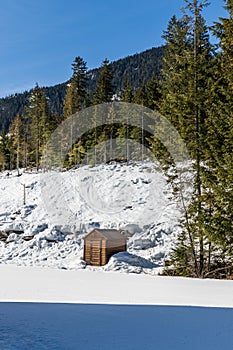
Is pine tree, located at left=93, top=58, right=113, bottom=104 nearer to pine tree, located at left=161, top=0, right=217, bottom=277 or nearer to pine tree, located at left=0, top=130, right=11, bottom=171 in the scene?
pine tree, located at left=0, top=130, right=11, bottom=171

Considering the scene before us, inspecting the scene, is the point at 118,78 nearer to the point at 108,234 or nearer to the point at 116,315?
the point at 108,234

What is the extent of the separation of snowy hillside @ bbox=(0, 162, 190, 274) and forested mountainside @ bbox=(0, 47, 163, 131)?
86408 millimetres

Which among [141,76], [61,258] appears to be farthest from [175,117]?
[141,76]

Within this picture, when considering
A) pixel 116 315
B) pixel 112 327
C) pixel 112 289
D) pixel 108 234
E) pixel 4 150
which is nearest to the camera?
pixel 112 327

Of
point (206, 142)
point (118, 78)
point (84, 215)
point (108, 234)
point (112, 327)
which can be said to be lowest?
point (112, 327)

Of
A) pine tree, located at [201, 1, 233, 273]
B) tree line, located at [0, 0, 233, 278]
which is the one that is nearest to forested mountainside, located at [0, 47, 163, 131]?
tree line, located at [0, 0, 233, 278]

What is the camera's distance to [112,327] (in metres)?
4.84

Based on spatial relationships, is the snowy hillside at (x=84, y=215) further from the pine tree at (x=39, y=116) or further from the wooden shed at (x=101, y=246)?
the pine tree at (x=39, y=116)

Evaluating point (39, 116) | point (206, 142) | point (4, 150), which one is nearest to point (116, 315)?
point (206, 142)

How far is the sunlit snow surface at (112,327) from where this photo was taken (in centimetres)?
425

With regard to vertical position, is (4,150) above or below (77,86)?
below

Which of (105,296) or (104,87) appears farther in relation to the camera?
(104,87)

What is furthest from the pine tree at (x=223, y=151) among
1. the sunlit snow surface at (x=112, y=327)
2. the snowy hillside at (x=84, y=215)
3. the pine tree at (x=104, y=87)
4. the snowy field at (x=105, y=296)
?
the pine tree at (x=104, y=87)

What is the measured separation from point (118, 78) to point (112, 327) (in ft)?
398
